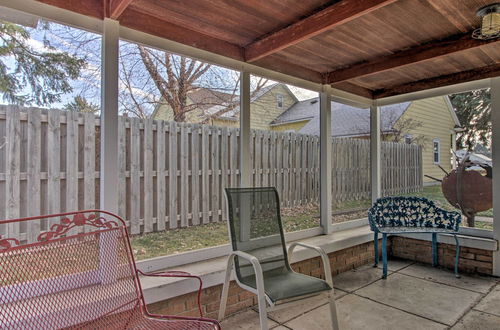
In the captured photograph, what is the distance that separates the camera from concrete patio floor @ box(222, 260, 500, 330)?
2451 mm

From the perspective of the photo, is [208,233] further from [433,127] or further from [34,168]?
[433,127]

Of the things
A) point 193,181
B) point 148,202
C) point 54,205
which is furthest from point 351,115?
point 54,205

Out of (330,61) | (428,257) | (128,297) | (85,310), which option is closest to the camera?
(85,310)

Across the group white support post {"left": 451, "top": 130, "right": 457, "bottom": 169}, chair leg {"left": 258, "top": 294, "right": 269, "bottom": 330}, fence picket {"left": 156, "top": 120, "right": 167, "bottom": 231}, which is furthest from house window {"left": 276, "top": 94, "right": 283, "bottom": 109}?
white support post {"left": 451, "top": 130, "right": 457, "bottom": 169}

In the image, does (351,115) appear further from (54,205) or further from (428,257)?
(54,205)

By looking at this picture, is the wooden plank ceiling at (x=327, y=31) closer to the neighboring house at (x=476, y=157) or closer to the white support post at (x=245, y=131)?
the white support post at (x=245, y=131)

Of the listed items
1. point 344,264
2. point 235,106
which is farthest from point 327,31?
point 344,264

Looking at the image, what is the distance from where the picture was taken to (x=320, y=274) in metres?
3.40

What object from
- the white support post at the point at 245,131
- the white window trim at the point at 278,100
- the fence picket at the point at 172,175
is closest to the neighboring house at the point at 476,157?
the white window trim at the point at 278,100

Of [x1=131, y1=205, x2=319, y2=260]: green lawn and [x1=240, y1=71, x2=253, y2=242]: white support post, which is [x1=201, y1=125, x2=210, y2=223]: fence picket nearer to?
[x1=131, y1=205, x2=319, y2=260]: green lawn

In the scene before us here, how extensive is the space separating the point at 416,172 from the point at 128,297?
13.7 ft

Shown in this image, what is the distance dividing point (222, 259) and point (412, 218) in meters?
2.63

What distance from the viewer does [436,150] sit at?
423 cm

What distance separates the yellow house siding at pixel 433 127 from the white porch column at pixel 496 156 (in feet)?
1.66
